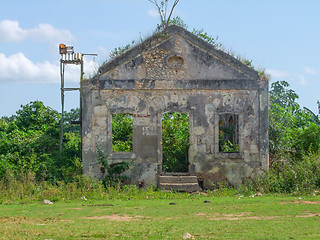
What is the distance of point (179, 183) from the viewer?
17859mm

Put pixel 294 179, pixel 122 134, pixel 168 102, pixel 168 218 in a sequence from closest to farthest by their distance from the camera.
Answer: pixel 168 218
pixel 294 179
pixel 168 102
pixel 122 134

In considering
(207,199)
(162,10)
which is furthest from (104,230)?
(162,10)

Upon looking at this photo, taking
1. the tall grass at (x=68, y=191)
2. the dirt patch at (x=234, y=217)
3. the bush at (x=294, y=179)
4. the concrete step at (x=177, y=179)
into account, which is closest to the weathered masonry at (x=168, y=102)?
the concrete step at (x=177, y=179)

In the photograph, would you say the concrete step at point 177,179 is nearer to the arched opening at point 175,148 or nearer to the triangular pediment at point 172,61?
the arched opening at point 175,148

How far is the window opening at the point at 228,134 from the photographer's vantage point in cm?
2034

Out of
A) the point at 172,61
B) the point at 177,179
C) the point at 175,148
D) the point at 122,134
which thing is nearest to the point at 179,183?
the point at 177,179

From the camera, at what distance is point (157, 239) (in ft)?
31.4

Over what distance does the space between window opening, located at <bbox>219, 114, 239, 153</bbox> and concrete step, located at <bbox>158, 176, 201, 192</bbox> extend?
2121 mm

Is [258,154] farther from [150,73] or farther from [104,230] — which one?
[104,230]

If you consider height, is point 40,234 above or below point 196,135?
Result: below

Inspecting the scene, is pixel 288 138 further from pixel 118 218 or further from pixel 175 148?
pixel 118 218

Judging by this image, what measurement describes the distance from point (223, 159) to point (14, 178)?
6931mm

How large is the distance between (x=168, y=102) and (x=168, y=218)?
22.1ft

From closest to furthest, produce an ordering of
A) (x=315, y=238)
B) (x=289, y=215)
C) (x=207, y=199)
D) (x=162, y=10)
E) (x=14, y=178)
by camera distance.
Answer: (x=315, y=238), (x=289, y=215), (x=207, y=199), (x=14, y=178), (x=162, y=10)
